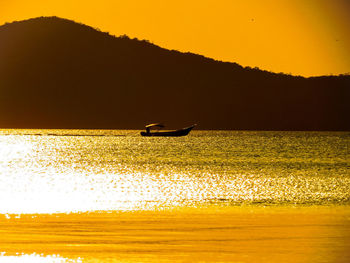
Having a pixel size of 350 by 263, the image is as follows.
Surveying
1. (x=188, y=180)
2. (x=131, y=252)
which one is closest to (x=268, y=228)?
(x=131, y=252)

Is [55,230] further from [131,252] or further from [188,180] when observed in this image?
[188,180]

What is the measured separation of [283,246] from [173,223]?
6.36 meters

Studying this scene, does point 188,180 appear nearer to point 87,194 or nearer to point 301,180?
point 301,180

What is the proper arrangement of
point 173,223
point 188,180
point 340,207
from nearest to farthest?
point 173,223 < point 340,207 < point 188,180

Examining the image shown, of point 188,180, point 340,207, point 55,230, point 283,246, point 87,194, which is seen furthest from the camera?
point 188,180

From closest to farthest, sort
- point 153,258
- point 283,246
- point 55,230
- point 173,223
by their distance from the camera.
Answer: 1. point 153,258
2. point 283,246
3. point 55,230
4. point 173,223

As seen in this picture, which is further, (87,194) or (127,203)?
(87,194)

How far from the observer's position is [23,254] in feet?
63.0

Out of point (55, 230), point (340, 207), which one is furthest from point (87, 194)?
point (55, 230)

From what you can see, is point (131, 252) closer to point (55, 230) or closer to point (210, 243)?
point (210, 243)

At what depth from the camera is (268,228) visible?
24.9 metres

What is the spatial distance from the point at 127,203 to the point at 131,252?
51.9 feet

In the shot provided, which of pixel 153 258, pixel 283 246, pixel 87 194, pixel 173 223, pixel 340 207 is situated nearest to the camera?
pixel 153 258

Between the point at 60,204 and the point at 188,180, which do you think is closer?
the point at 60,204
